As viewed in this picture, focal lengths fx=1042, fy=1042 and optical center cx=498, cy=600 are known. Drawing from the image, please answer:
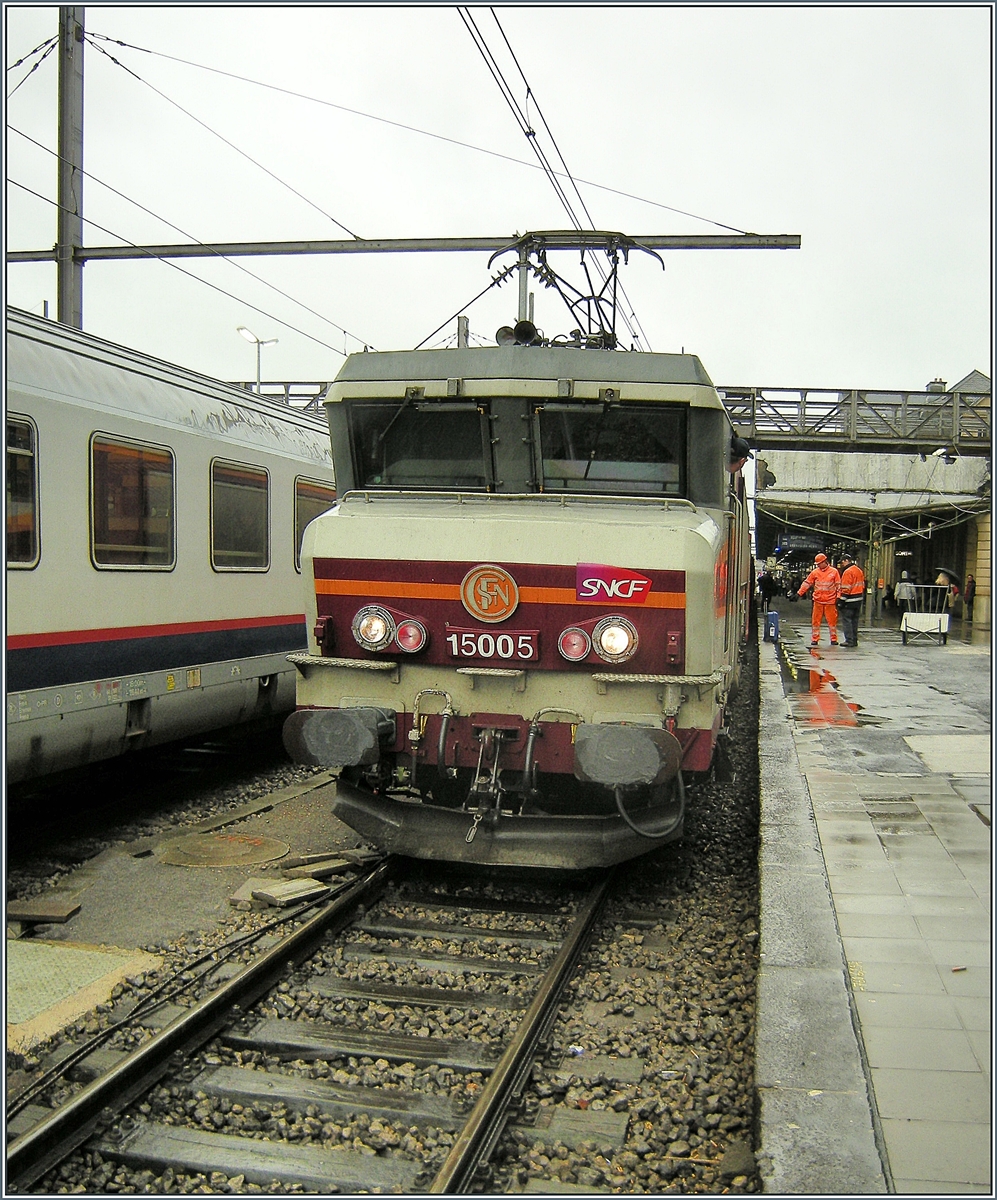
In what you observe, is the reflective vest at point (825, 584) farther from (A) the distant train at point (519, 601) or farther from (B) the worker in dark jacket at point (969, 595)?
(A) the distant train at point (519, 601)

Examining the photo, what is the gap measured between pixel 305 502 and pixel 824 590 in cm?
1183

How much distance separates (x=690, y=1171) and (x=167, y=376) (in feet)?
22.8

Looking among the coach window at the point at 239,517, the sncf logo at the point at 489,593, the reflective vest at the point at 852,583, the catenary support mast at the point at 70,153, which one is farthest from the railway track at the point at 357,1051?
the reflective vest at the point at 852,583

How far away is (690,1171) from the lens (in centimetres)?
357

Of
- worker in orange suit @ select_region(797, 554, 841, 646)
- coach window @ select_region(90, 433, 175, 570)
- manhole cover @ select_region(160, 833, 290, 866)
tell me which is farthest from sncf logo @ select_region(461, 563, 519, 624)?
worker in orange suit @ select_region(797, 554, 841, 646)

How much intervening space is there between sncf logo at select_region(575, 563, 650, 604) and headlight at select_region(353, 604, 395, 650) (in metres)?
1.12

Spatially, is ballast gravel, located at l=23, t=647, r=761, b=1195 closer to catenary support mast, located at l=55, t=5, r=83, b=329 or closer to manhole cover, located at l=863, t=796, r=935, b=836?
manhole cover, located at l=863, t=796, r=935, b=836

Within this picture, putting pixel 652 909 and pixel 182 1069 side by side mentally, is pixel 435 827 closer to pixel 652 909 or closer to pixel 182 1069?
pixel 652 909

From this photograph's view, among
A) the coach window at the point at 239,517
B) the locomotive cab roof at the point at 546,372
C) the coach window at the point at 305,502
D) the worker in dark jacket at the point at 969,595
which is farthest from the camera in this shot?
the worker in dark jacket at the point at 969,595

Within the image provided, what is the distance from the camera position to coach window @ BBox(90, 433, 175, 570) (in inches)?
285

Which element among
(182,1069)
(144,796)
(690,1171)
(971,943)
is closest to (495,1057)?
(690,1171)

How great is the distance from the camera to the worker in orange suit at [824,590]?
1895 cm

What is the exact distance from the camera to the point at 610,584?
5.64m

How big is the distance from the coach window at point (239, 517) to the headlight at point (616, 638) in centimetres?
→ 439
